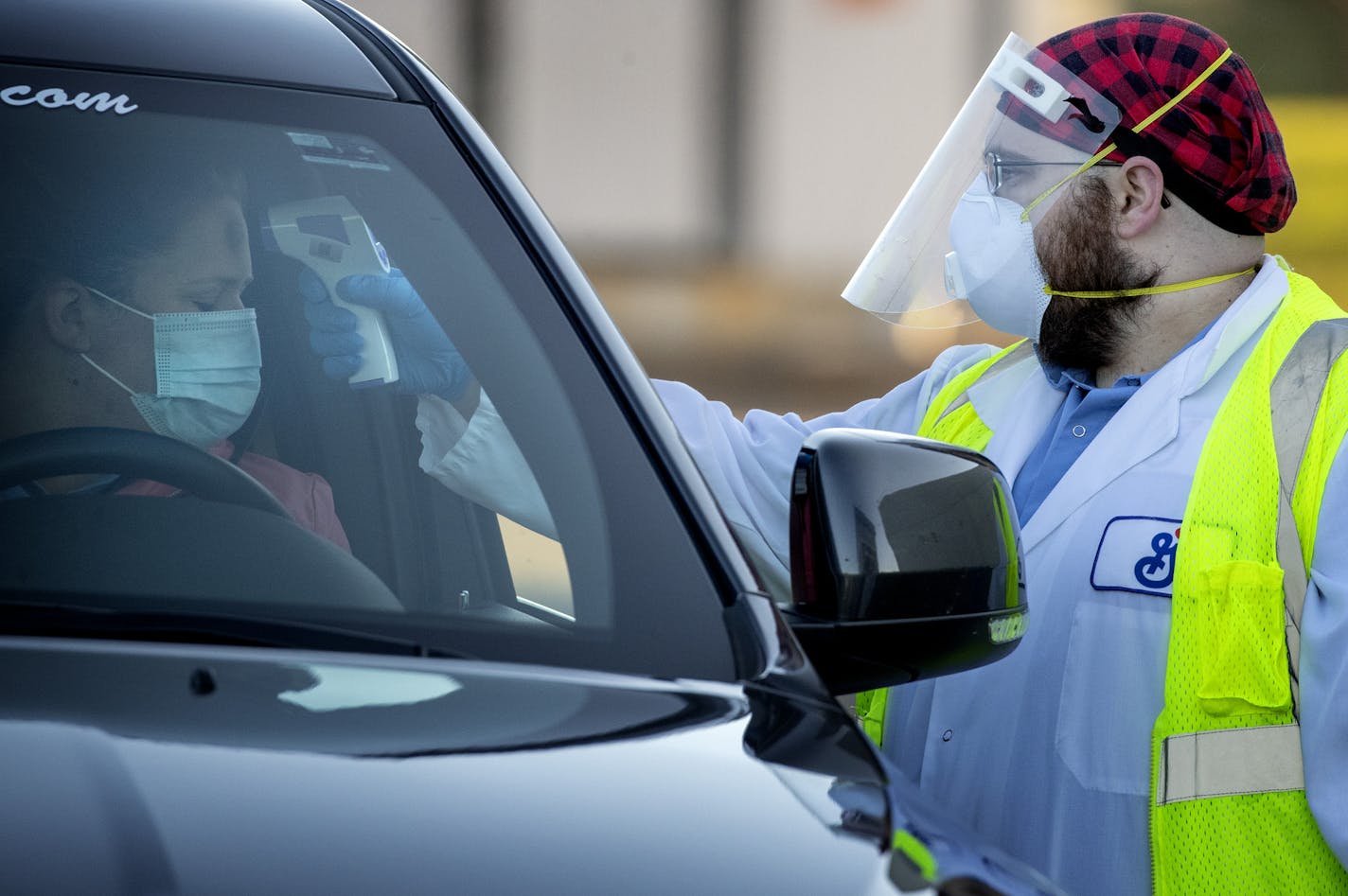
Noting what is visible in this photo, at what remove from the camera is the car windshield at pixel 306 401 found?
153 cm

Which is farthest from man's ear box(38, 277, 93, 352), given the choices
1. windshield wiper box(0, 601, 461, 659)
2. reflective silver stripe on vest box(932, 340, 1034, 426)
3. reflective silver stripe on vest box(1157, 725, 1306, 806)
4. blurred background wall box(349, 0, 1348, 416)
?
blurred background wall box(349, 0, 1348, 416)

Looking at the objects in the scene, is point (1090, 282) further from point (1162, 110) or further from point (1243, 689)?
point (1243, 689)

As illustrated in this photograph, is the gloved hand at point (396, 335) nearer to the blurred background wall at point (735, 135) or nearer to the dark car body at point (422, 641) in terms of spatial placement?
the dark car body at point (422, 641)

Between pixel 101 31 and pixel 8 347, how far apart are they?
378 mm

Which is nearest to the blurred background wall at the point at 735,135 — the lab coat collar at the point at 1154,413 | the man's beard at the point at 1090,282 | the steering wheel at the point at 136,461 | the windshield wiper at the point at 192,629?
the man's beard at the point at 1090,282

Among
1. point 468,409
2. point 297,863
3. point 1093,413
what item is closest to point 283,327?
point 468,409

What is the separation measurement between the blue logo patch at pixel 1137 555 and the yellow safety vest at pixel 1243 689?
0.06m

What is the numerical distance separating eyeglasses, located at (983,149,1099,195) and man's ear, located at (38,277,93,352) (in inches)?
68.4

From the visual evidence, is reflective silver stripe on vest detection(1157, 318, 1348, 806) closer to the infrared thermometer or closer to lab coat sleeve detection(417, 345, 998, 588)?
lab coat sleeve detection(417, 345, 998, 588)

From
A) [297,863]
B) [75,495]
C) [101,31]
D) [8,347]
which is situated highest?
[101,31]

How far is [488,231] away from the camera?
181 cm

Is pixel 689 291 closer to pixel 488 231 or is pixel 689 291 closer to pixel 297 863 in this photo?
pixel 488 231

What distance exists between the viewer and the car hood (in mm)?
1141

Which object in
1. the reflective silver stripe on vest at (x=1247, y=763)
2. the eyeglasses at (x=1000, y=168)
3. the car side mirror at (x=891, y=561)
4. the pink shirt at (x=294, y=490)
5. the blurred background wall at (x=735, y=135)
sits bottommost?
the reflective silver stripe on vest at (x=1247, y=763)
